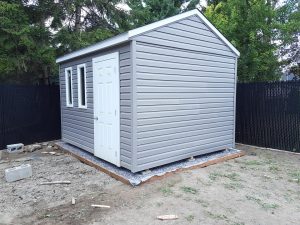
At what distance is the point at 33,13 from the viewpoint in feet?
32.5

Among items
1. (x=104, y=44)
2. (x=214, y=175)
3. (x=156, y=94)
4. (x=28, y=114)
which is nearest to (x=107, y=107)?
(x=156, y=94)

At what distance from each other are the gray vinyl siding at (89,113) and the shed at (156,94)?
0.06 ft

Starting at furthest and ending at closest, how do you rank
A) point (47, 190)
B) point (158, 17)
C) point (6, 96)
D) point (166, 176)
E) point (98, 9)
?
point (158, 17)
point (98, 9)
point (6, 96)
point (166, 176)
point (47, 190)

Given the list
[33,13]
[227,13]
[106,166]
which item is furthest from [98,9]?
[106,166]

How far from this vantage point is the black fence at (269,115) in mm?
6320

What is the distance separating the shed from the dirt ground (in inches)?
25.5

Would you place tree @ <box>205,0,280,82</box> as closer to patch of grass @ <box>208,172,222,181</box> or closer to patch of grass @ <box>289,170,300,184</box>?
patch of grass @ <box>289,170,300,184</box>

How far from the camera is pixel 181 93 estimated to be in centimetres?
513

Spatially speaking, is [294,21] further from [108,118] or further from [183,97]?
[108,118]

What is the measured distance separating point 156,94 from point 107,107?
1104mm

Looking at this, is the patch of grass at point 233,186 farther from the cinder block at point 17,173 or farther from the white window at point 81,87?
the white window at point 81,87

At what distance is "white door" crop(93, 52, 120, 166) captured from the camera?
479 centimetres

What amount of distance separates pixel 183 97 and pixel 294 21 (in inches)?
268

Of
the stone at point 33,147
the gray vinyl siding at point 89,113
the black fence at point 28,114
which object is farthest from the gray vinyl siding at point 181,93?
the black fence at point 28,114
